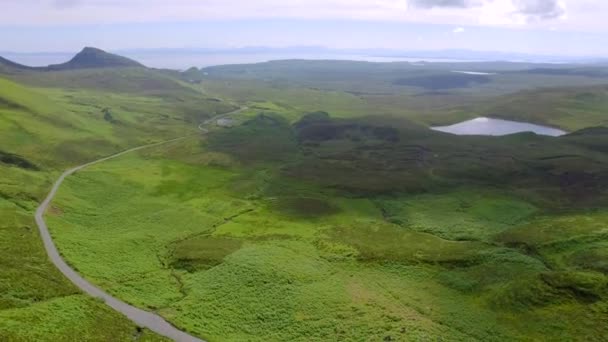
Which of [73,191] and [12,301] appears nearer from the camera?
[12,301]

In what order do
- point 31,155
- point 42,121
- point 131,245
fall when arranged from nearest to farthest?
point 131,245 < point 31,155 < point 42,121

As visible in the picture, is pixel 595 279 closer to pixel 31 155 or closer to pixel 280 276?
pixel 280 276

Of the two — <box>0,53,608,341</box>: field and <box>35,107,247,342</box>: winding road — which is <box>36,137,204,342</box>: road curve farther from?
<box>0,53,608,341</box>: field

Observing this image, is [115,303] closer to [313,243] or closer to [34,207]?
[313,243]

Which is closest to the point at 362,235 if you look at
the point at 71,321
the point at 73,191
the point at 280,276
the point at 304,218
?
the point at 304,218

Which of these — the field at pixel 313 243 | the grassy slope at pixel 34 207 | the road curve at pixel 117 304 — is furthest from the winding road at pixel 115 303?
the grassy slope at pixel 34 207

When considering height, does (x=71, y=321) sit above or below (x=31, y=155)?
below

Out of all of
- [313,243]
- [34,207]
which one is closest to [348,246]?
[313,243]
